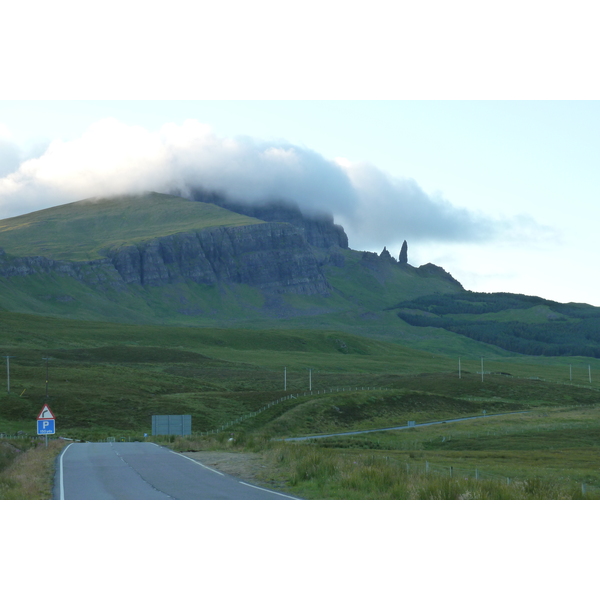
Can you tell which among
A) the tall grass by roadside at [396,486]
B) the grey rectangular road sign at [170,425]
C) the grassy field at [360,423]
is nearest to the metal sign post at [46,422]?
the grassy field at [360,423]

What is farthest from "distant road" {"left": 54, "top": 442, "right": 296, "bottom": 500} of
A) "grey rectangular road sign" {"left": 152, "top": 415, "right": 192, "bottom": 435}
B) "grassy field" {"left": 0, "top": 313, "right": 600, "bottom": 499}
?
"grey rectangular road sign" {"left": 152, "top": 415, "right": 192, "bottom": 435}

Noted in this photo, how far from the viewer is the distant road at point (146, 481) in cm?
2358

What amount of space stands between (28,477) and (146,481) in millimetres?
5242

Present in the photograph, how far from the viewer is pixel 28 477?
28938mm

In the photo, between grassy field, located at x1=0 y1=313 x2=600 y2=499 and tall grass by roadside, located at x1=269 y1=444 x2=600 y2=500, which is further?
grassy field, located at x1=0 y1=313 x2=600 y2=499

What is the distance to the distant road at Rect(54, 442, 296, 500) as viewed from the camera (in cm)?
2358

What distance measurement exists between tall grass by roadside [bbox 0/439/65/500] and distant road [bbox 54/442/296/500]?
0.52 metres

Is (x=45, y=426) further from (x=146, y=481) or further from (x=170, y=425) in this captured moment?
(x=170, y=425)

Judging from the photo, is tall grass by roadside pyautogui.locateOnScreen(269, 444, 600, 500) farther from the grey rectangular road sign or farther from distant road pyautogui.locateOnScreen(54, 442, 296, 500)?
the grey rectangular road sign

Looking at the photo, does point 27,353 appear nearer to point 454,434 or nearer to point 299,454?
point 454,434

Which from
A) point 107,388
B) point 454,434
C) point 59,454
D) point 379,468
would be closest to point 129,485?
point 379,468

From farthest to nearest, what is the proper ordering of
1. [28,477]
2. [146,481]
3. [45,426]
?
[45,426] < [28,477] < [146,481]

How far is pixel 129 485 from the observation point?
2677 centimetres

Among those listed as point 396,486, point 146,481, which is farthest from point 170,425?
point 396,486
